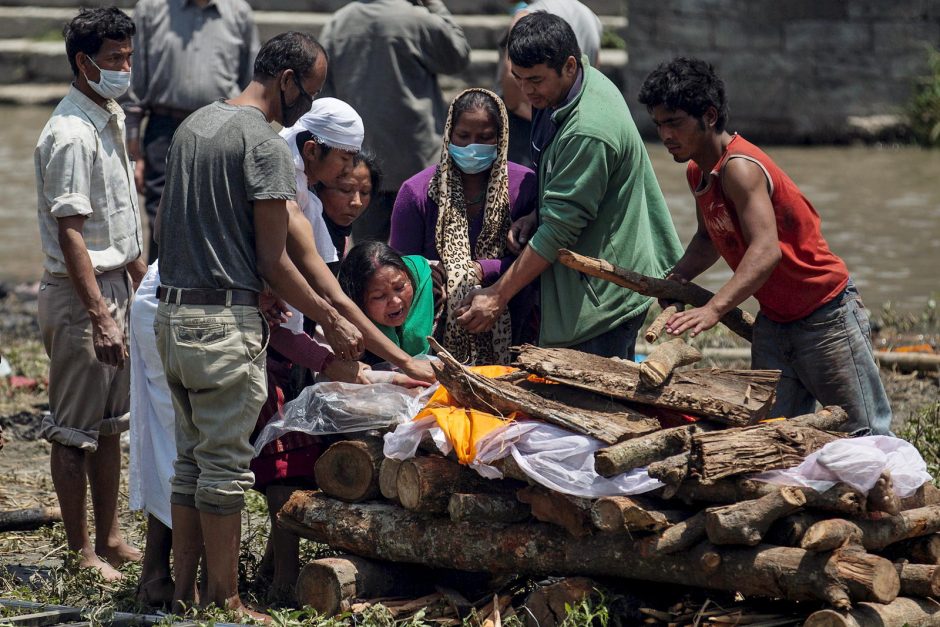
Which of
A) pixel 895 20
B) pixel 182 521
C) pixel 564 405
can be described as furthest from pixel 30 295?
pixel 895 20

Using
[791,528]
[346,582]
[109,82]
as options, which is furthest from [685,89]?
[109,82]

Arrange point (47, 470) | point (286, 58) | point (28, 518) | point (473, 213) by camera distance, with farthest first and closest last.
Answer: point (47, 470) < point (28, 518) < point (473, 213) < point (286, 58)

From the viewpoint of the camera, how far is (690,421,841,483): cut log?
4125 mm

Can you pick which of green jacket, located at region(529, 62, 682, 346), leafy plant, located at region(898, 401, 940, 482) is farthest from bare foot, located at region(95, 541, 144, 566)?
leafy plant, located at region(898, 401, 940, 482)

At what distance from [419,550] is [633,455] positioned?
2.70 ft

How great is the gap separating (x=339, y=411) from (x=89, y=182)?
4.28 ft

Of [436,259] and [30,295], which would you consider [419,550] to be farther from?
[30,295]

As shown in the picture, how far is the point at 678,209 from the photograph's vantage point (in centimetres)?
1188

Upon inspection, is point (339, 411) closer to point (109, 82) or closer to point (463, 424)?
point (463, 424)

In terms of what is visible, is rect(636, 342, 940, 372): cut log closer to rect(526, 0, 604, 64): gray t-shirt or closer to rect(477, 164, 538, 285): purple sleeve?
rect(526, 0, 604, 64): gray t-shirt

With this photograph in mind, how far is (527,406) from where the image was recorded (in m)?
4.43

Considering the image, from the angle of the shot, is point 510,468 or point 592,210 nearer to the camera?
point 510,468

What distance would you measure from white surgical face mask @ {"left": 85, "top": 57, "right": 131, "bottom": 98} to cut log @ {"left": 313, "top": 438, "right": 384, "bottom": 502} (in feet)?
5.34

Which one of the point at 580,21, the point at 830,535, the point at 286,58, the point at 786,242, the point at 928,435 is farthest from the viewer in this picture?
the point at 580,21
